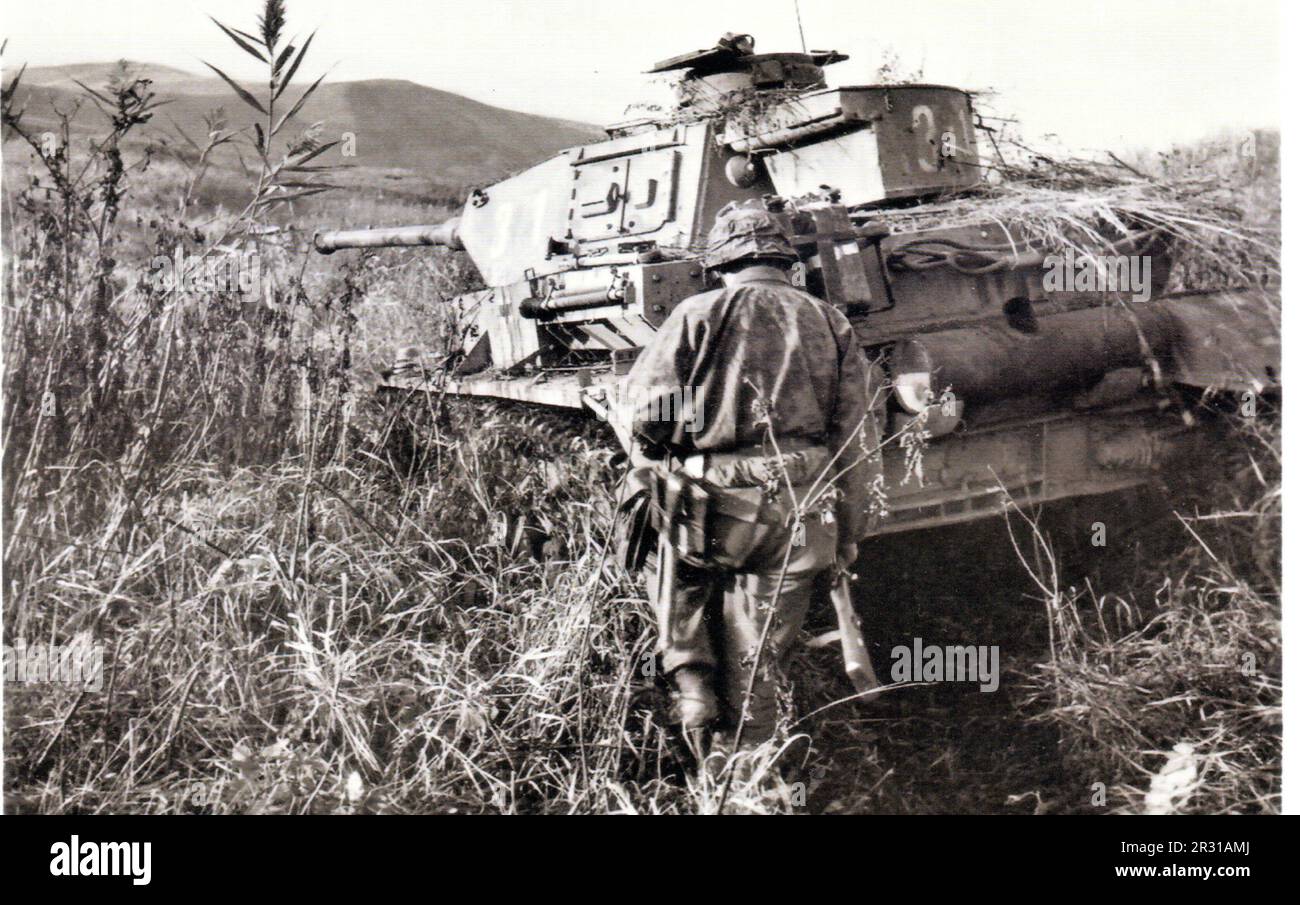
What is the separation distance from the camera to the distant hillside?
4.73m

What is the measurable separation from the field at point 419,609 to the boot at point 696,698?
9 cm

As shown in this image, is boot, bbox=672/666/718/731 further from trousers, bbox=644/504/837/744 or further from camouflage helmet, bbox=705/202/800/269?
camouflage helmet, bbox=705/202/800/269

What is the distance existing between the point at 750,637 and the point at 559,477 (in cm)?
123

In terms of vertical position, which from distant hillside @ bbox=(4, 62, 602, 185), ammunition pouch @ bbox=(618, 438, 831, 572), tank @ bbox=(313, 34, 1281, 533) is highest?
distant hillside @ bbox=(4, 62, 602, 185)

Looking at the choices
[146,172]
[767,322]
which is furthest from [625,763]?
[146,172]

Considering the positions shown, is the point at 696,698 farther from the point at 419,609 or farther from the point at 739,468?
the point at 419,609

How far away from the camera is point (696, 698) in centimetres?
402

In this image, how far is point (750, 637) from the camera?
4.01 meters

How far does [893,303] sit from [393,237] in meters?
2.70

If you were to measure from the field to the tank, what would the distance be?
0.26 m

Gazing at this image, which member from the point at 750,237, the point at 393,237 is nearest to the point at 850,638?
the point at 750,237

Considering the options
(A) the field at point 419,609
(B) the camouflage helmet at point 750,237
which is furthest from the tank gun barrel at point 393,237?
(B) the camouflage helmet at point 750,237

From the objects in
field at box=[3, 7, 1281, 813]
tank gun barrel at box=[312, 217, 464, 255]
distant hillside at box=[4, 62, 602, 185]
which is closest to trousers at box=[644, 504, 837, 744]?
field at box=[3, 7, 1281, 813]
